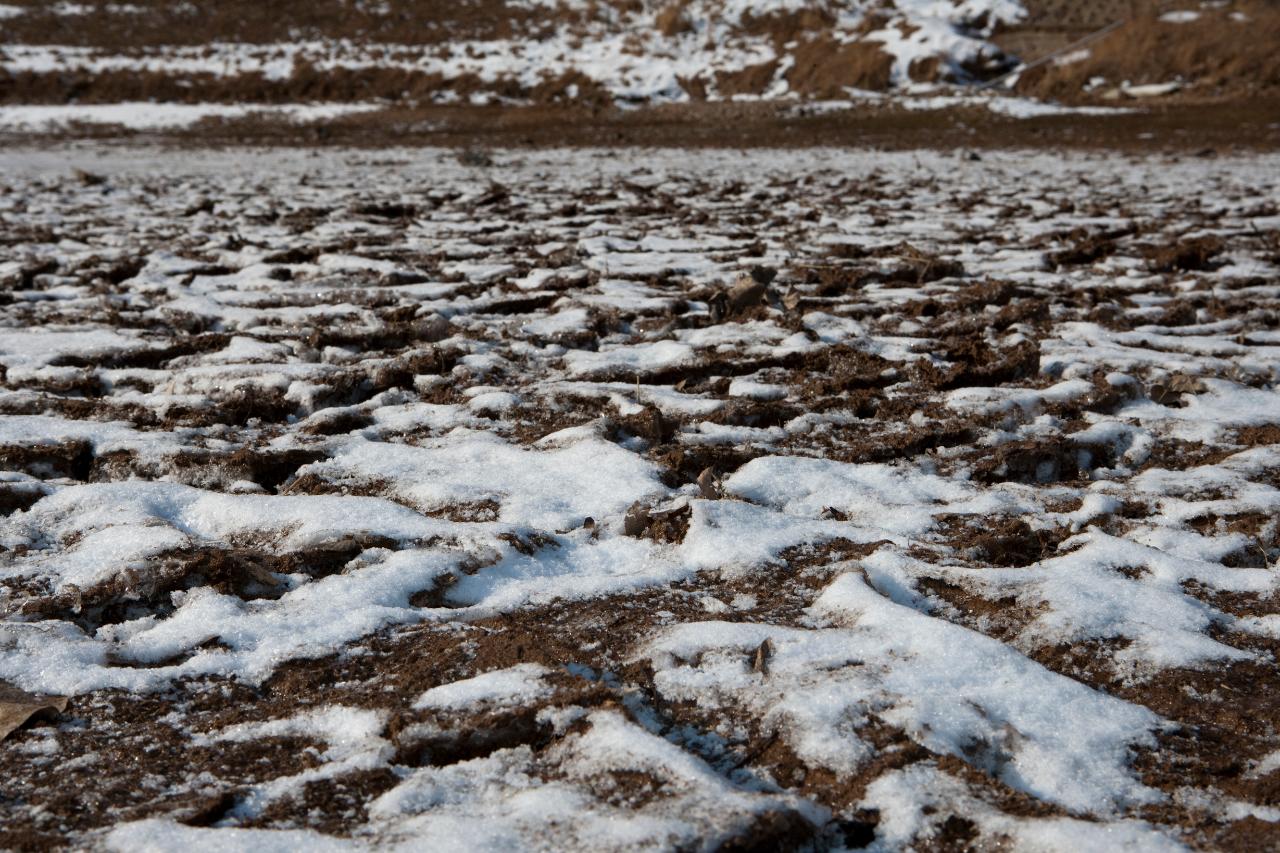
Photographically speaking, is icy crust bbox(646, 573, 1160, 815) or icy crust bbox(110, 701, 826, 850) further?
icy crust bbox(646, 573, 1160, 815)

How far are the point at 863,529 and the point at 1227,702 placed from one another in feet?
3.32

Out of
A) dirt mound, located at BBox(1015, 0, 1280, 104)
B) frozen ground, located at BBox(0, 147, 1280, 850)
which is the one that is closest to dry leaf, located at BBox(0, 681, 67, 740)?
frozen ground, located at BBox(0, 147, 1280, 850)

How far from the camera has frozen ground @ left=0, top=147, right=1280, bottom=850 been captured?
6.09ft

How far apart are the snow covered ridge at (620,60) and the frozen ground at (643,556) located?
13.7m

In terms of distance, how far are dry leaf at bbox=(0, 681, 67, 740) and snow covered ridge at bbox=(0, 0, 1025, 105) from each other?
17.5 meters

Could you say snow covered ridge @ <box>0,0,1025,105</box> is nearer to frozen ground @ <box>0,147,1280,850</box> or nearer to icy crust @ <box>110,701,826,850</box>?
frozen ground @ <box>0,147,1280,850</box>

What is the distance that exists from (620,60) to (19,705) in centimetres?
2018

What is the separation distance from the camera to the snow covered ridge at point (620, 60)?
18.5 meters

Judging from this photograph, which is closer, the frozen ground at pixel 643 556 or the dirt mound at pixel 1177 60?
the frozen ground at pixel 643 556

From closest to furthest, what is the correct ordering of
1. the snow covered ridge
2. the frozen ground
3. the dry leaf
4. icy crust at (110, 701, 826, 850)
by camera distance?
icy crust at (110, 701, 826, 850)
the frozen ground
the dry leaf
the snow covered ridge

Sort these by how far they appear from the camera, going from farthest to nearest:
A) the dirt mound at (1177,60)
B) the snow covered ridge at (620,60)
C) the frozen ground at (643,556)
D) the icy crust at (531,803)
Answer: the snow covered ridge at (620,60) < the dirt mound at (1177,60) < the frozen ground at (643,556) < the icy crust at (531,803)

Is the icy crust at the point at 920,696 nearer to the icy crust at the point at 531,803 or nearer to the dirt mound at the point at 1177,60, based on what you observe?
the icy crust at the point at 531,803

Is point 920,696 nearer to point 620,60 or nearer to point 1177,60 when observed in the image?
point 1177,60

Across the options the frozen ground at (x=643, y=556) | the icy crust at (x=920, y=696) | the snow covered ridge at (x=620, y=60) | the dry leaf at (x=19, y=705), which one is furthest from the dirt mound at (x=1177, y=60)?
the dry leaf at (x=19, y=705)
